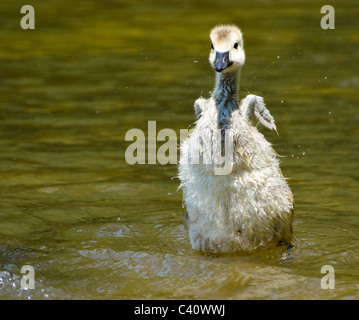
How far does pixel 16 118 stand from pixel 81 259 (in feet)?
17.8

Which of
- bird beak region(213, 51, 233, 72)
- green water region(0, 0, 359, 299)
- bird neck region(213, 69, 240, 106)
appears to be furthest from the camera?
bird neck region(213, 69, 240, 106)

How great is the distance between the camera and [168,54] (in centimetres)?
1645

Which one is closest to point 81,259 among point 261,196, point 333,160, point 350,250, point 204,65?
point 261,196

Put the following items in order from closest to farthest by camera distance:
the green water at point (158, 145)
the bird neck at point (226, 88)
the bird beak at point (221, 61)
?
the bird beak at point (221, 61)
the green water at point (158, 145)
the bird neck at point (226, 88)

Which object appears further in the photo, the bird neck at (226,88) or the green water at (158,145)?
the bird neck at (226,88)

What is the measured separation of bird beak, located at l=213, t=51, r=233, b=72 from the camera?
23.6 feet

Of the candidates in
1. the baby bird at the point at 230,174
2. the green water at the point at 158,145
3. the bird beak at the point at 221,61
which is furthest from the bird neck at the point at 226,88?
the green water at the point at 158,145

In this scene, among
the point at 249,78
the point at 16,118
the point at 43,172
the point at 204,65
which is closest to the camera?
the point at 43,172

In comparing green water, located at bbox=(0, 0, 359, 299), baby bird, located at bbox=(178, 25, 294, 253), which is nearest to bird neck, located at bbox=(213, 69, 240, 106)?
baby bird, located at bbox=(178, 25, 294, 253)

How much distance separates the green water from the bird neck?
1735 millimetres

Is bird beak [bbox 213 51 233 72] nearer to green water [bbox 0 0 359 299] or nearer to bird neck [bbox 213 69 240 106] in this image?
bird neck [bbox 213 69 240 106]

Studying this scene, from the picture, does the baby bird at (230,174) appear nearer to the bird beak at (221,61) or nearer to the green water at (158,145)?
the bird beak at (221,61)

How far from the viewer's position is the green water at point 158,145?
7.36 metres
